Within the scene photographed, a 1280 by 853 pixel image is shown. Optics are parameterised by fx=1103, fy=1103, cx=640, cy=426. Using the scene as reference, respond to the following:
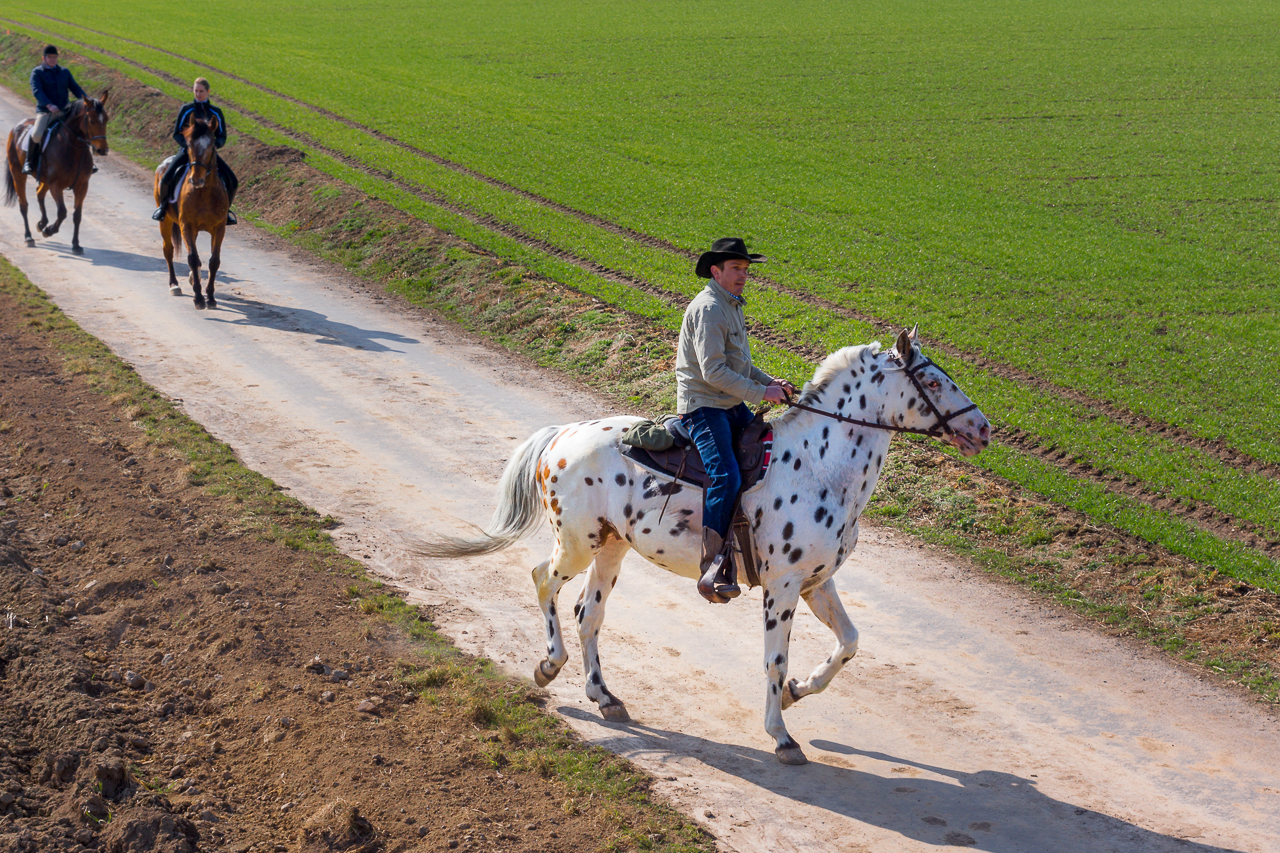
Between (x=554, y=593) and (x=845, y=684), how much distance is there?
258cm

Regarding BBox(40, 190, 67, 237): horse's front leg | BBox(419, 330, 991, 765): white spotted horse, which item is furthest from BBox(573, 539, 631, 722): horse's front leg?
BBox(40, 190, 67, 237): horse's front leg

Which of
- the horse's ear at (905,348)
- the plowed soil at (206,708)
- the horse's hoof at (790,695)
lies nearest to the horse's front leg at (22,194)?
the plowed soil at (206,708)

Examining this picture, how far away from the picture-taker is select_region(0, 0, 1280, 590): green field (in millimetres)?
15922

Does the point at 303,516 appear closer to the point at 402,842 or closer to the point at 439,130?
the point at 402,842

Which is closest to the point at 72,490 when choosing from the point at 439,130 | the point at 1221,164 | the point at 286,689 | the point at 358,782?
the point at 286,689

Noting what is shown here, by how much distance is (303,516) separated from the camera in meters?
11.9

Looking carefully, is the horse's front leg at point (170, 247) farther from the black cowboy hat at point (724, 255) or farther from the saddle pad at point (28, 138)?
the black cowboy hat at point (724, 255)

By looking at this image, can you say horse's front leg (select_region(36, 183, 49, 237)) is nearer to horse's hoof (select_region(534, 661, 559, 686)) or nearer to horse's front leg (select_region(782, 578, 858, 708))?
horse's hoof (select_region(534, 661, 559, 686))

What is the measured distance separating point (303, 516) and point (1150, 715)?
844cm

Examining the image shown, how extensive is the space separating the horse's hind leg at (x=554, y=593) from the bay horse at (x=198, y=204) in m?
13.7

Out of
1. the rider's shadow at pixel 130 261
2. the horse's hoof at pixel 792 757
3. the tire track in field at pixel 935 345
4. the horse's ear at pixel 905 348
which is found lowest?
the rider's shadow at pixel 130 261

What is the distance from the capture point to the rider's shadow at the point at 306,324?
727 inches

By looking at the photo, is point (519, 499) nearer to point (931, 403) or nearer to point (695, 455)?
point (695, 455)

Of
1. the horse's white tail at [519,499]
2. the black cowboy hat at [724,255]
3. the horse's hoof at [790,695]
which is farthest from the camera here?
the horse's white tail at [519,499]
